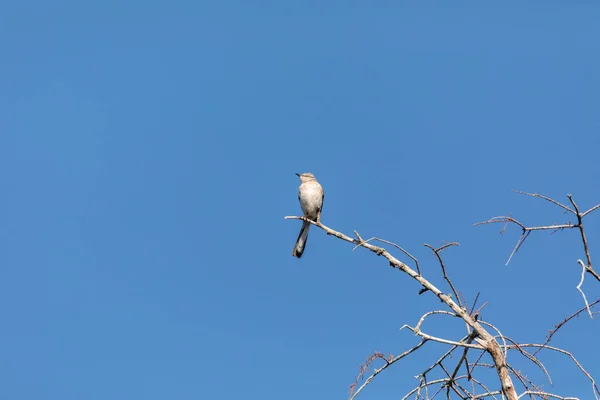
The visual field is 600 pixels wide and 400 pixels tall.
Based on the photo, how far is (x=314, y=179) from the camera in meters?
14.1

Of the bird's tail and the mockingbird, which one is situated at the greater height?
the mockingbird

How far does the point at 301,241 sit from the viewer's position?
39.0 feet

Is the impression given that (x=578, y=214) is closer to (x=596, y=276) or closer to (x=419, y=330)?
(x=596, y=276)

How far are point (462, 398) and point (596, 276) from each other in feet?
4.09

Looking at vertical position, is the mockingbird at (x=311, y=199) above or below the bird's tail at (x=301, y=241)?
above

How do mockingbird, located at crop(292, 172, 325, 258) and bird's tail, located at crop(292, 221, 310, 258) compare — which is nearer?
bird's tail, located at crop(292, 221, 310, 258)

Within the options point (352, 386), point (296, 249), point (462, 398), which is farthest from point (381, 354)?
point (296, 249)

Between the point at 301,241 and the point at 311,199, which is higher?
the point at 311,199

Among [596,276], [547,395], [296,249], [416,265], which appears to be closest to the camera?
[596,276]

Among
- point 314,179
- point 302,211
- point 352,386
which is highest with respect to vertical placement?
point 314,179

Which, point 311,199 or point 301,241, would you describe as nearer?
point 301,241

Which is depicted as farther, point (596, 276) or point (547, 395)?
point (547, 395)

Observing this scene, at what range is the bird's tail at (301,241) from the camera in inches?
466

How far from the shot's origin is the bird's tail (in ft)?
38.9
